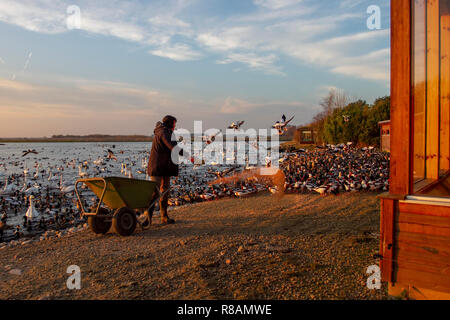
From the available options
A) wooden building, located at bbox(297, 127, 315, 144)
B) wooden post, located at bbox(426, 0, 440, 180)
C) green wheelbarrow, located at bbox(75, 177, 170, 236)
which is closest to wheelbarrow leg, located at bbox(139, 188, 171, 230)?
green wheelbarrow, located at bbox(75, 177, 170, 236)

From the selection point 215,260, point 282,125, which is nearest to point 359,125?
point 282,125

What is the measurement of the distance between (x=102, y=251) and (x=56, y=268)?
0.85 meters

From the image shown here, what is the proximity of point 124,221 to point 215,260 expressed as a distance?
8.11ft

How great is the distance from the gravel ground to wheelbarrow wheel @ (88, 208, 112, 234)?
19cm

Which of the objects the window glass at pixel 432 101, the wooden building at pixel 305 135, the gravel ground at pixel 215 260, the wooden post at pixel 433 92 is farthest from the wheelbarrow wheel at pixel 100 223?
the wooden building at pixel 305 135

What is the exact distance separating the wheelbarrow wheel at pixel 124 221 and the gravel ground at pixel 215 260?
172 mm

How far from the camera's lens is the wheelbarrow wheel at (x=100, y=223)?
23.3ft

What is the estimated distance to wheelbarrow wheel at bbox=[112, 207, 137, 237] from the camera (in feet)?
21.5

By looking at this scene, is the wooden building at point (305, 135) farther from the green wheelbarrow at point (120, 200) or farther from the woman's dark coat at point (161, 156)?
the green wheelbarrow at point (120, 200)

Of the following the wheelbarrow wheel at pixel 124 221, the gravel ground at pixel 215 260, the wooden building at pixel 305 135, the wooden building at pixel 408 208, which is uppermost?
the wooden building at pixel 305 135

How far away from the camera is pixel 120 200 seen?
6.87 metres
